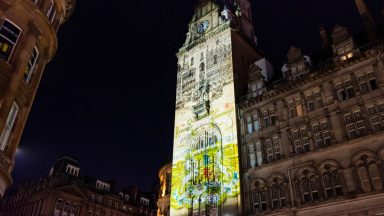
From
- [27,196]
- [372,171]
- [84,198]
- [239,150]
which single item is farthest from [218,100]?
[27,196]

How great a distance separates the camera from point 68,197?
211ft

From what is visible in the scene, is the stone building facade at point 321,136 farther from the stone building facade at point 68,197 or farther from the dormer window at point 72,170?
the dormer window at point 72,170

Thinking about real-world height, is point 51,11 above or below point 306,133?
above

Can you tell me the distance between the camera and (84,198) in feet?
220

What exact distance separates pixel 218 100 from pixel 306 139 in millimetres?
14115

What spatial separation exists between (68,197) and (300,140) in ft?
156

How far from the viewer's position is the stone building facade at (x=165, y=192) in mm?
57906

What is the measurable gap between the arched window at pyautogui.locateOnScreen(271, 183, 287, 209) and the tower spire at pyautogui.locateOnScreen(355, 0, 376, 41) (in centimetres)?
1953

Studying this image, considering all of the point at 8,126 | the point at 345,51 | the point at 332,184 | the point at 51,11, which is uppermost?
the point at 345,51

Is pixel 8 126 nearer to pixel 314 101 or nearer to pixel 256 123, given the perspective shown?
pixel 256 123

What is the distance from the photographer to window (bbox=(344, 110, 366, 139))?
31734mm

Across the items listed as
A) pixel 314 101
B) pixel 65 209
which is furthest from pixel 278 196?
pixel 65 209

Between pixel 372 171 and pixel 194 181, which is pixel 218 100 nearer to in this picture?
pixel 194 181

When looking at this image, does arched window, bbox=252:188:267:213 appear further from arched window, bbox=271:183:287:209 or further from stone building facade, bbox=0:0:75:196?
stone building facade, bbox=0:0:75:196
